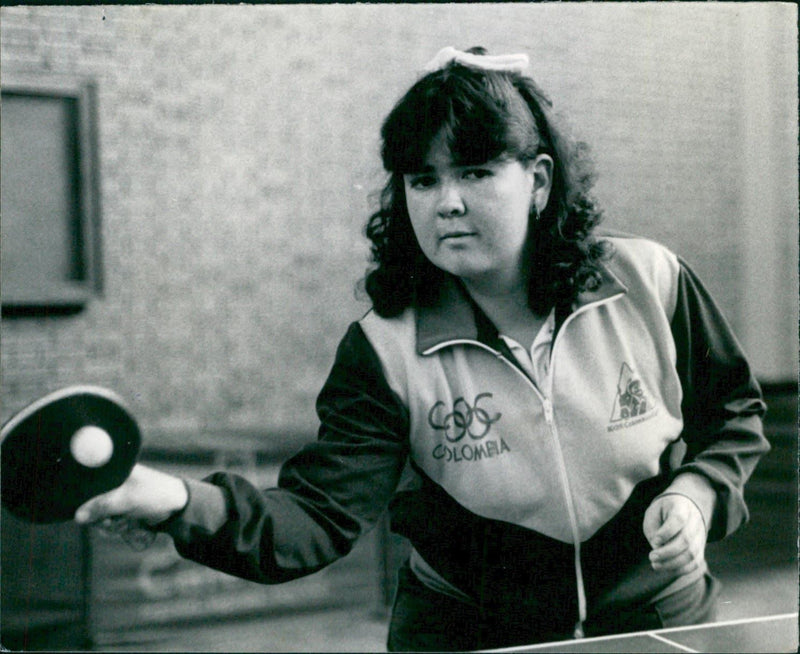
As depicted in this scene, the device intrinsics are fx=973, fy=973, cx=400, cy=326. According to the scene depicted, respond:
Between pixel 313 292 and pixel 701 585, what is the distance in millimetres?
1581

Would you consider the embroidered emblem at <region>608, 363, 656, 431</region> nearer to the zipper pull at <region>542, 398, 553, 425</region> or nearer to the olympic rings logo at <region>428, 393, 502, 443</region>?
the zipper pull at <region>542, 398, 553, 425</region>

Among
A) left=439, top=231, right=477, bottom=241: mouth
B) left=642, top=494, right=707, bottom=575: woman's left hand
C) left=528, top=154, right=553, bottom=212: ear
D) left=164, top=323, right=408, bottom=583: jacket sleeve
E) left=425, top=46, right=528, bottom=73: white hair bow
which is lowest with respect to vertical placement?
left=642, top=494, right=707, bottom=575: woman's left hand

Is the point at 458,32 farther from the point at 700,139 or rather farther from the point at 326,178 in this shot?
the point at 700,139

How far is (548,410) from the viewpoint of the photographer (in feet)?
9.82

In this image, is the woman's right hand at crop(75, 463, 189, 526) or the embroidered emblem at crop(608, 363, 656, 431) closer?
the woman's right hand at crop(75, 463, 189, 526)

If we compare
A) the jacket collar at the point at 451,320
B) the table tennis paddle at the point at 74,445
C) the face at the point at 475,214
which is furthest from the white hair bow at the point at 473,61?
the table tennis paddle at the point at 74,445

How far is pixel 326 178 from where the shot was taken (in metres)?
3.07

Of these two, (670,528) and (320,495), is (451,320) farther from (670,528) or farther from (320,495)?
(670,528)

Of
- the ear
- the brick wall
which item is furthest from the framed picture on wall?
the ear

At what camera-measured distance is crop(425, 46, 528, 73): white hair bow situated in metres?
3.00

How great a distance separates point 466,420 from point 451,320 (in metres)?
0.31

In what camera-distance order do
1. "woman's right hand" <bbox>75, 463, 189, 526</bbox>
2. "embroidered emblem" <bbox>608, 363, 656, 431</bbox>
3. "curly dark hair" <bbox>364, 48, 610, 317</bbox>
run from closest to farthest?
"woman's right hand" <bbox>75, 463, 189, 526</bbox>, "curly dark hair" <bbox>364, 48, 610, 317</bbox>, "embroidered emblem" <bbox>608, 363, 656, 431</bbox>

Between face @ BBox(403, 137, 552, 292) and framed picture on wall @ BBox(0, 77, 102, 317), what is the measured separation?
0.98 m

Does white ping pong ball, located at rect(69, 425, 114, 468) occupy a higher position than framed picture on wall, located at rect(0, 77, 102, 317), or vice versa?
framed picture on wall, located at rect(0, 77, 102, 317)
